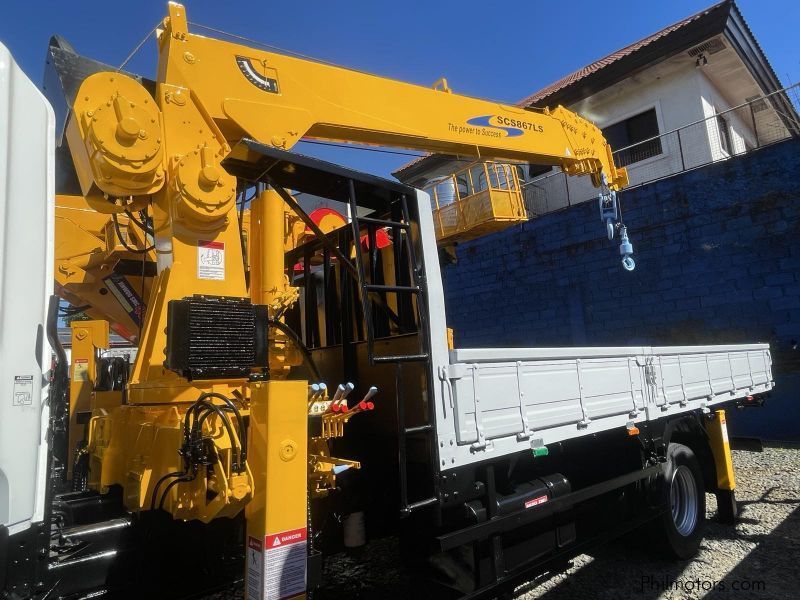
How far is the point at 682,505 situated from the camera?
4.87 meters

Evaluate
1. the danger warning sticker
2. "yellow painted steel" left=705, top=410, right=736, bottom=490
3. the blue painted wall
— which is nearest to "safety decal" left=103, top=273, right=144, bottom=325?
the danger warning sticker

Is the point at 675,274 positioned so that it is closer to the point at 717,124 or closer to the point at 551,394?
the point at 717,124

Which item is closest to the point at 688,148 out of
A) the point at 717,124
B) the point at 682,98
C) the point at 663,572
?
the point at 717,124

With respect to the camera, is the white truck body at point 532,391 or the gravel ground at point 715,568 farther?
the gravel ground at point 715,568

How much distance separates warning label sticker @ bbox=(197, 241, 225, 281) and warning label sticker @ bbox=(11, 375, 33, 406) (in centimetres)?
147

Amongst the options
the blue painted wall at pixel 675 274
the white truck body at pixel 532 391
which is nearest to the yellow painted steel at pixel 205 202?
the white truck body at pixel 532 391

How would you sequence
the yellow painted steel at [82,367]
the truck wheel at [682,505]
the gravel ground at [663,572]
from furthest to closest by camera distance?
the yellow painted steel at [82,367]
the truck wheel at [682,505]
the gravel ground at [663,572]

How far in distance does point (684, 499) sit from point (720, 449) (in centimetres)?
77

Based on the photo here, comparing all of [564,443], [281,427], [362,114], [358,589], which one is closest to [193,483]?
[281,427]

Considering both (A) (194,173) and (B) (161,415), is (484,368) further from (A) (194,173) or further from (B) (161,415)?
(A) (194,173)

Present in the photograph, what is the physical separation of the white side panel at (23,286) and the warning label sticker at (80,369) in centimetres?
460

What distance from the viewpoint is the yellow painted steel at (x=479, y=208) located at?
10.7 m

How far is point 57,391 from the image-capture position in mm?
1977

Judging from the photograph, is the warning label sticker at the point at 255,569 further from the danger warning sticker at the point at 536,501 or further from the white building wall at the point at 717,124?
the white building wall at the point at 717,124
